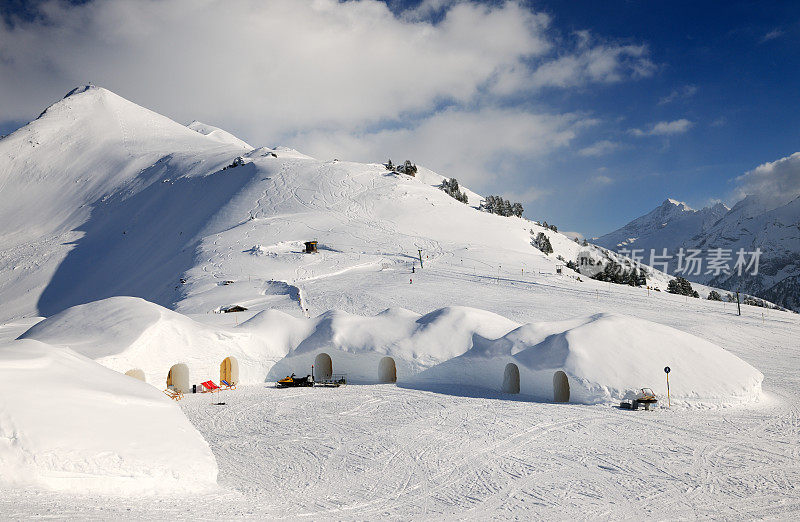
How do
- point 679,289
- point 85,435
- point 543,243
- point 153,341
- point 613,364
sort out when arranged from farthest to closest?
1. point 543,243
2. point 679,289
3. point 153,341
4. point 613,364
5. point 85,435

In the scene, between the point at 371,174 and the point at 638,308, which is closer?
the point at 638,308

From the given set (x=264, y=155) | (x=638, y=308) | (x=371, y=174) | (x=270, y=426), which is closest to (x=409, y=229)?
(x=371, y=174)

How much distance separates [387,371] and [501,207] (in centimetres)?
7166

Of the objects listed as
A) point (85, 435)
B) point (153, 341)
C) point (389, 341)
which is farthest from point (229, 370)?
point (85, 435)

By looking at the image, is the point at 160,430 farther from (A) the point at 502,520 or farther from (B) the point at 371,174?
(B) the point at 371,174

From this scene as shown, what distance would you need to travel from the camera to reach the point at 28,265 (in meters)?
72.2

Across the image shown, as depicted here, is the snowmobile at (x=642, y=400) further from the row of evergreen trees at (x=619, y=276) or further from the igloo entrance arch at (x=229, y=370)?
the row of evergreen trees at (x=619, y=276)

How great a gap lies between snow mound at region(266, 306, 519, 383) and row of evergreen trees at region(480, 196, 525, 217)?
66.0 m

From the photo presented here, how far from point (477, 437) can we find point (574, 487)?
424cm

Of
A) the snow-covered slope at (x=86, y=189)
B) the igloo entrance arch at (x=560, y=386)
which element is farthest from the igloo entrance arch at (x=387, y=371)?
the snow-covered slope at (x=86, y=189)

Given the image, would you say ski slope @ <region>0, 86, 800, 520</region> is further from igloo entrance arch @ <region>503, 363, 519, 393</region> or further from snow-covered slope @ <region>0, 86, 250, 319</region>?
igloo entrance arch @ <region>503, 363, 519, 393</region>

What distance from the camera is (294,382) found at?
81.9 feet

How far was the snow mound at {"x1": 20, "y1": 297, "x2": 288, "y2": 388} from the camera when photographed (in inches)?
870

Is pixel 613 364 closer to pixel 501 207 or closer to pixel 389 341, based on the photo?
pixel 389 341
